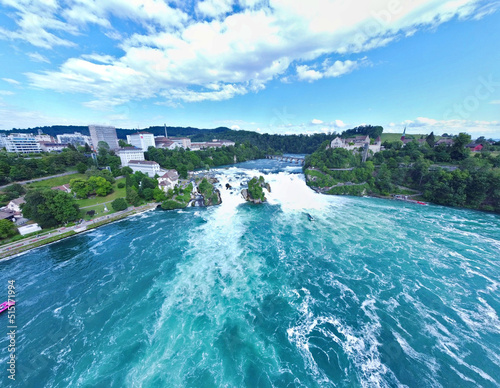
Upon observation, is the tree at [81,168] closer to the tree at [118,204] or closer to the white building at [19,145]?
the tree at [118,204]

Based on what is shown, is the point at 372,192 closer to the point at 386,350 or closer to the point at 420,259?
the point at 420,259

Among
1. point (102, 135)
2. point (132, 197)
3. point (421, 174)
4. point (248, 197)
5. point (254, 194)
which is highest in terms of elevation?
point (102, 135)

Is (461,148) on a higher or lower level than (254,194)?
higher

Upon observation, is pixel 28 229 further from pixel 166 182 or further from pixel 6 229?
pixel 166 182

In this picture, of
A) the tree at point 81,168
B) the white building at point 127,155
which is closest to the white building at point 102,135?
the white building at point 127,155

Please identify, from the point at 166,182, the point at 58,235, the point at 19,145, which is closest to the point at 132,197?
the point at 166,182

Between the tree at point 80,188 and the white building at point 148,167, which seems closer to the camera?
the tree at point 80,188

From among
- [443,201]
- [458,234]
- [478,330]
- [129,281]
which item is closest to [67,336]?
[129,281]
